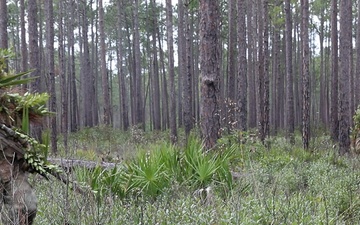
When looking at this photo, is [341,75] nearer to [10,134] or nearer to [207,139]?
[207,139]

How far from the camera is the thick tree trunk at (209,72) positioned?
9.25 m

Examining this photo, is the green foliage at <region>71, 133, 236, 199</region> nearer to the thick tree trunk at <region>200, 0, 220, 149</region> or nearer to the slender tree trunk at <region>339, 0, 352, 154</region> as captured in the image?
the thick tree trunk at <region>200, 0, 220, 149</region>

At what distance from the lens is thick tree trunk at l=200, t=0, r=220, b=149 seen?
9.25 meters

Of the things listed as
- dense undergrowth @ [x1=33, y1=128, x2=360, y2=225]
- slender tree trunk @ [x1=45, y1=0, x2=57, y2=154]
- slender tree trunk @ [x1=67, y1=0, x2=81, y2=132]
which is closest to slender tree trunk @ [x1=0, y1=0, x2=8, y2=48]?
slender tree trunk @ [x1=45, y1=0, x2=57, y2=154]

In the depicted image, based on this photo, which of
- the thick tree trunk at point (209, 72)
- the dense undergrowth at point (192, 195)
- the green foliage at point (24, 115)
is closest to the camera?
the dense undergrowth at point (192, 195)

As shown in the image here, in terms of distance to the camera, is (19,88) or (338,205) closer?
(19,88)

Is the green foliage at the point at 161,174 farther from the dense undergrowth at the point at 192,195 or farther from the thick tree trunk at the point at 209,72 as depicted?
the thick tree trunk at the point at 209,72

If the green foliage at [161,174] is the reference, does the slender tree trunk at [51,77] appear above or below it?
above

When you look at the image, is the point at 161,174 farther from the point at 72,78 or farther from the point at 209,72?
the point at 72,78

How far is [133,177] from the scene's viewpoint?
5969 millimetres

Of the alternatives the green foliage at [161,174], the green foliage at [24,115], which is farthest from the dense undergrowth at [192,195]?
the green foliage at [24,115]

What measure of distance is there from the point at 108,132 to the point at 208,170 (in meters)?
14.2

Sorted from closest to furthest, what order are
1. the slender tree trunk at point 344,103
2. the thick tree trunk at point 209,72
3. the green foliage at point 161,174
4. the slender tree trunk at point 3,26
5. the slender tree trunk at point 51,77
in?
the green foliage at point 161,174 → the thick tree trunk at point 209,72 → the slender tree trunk at point 344,103 → the slender tree trunk at point 51,77 → the slender tree trunk at point 3,26

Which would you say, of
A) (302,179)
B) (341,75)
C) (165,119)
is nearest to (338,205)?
(302,179)
